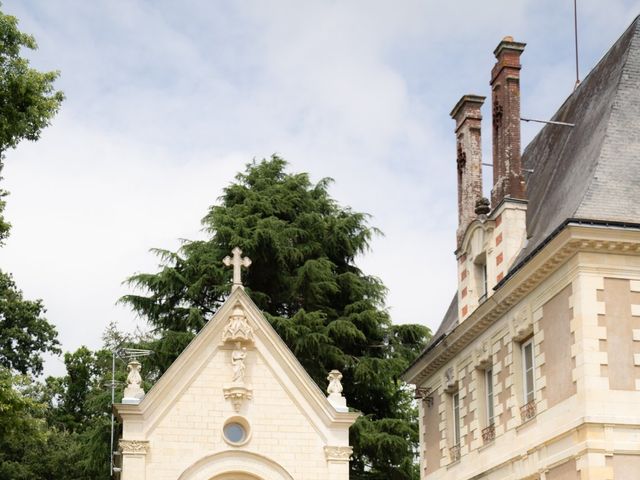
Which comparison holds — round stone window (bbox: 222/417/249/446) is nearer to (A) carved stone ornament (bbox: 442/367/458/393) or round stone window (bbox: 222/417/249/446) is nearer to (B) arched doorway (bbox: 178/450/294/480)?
(B) arched doorway (bbox: 178/450/294/480)

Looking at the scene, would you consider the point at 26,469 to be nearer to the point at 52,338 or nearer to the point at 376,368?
the point at 52,338

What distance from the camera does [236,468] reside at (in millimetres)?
20734

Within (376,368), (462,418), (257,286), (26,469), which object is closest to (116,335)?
(26,469)

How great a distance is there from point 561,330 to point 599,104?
4.91m

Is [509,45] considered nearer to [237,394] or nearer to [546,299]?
[546,299]

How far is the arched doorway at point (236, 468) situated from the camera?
20.7 meters

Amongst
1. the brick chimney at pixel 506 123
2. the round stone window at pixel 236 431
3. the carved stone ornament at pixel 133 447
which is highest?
the brick chimney at pixel 506 123

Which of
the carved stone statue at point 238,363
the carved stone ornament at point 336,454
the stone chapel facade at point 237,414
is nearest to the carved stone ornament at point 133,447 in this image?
the stone chapel facade at point 237,414

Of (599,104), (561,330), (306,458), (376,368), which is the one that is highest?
(599,104)

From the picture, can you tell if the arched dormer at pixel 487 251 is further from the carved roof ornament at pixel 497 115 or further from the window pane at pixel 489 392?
the carved roof ornament at pixel 497 115

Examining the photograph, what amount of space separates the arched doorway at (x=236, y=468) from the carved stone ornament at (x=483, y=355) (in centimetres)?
442

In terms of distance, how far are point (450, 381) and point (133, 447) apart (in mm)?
7364

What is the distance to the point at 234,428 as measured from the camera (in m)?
21.1

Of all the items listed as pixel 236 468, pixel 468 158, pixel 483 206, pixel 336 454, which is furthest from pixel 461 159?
pixel 236 468
